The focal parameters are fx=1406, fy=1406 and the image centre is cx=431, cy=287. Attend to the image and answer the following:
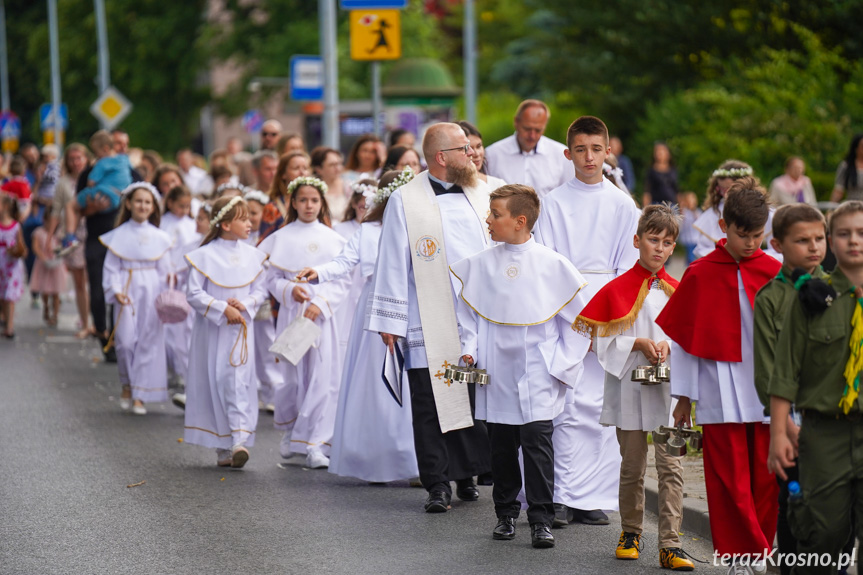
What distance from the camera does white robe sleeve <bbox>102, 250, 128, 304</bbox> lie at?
39.9 feet

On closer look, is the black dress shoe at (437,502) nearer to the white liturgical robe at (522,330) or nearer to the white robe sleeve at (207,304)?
the white liturgical robe at (522,330)

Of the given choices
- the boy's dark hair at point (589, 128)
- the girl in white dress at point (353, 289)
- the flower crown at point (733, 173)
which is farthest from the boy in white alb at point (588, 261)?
the flower crown at point (733, 173)

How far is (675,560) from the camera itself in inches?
257

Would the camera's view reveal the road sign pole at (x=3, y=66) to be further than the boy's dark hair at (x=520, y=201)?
Yes

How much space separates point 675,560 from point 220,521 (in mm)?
2584

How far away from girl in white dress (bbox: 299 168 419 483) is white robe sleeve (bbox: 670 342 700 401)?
2.71 m

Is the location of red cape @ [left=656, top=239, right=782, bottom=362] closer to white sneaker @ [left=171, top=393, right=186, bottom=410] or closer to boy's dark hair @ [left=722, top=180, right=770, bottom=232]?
boy's dark hair @ [left=722, top=180, right=770, bottom=232]

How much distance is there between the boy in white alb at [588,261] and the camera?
772cm

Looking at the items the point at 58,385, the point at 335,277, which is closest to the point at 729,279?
the point at 335,277

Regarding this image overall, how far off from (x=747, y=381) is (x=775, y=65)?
19.0 m

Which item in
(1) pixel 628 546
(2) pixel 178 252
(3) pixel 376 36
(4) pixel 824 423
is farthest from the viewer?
(3) pixel 376 36

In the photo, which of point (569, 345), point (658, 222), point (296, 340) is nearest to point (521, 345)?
point (569, 345)

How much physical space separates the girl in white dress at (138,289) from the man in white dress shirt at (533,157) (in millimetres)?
3386

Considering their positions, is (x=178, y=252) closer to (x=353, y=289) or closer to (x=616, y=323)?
(x=353, y=289)
